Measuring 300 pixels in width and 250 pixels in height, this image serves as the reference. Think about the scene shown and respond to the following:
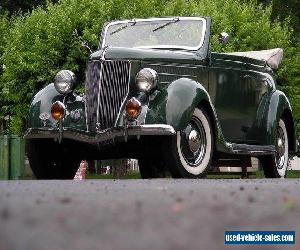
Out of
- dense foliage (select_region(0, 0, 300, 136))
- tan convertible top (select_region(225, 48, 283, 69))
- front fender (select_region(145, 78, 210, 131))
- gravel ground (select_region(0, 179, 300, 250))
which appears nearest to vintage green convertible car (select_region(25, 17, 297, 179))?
front fender (select_region(145, 78, 210, 131))

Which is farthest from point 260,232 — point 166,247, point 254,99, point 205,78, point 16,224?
point 254,99

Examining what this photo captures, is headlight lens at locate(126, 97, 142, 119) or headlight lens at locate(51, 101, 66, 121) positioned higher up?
headlight lens at locate(126, 97, 142, 119)

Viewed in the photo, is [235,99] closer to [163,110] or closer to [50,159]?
[163,110]

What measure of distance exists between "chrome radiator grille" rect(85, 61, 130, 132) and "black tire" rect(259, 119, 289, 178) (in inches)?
100

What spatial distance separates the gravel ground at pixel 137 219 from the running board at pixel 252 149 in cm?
568

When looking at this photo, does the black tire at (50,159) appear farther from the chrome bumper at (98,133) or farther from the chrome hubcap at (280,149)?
the chrome hubcap at (280,149)

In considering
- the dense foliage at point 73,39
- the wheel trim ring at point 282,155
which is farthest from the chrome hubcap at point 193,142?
the dense foliage at point 73,39

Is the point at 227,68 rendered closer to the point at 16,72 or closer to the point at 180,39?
the point at 180,39

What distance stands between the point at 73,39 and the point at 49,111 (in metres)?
17.0

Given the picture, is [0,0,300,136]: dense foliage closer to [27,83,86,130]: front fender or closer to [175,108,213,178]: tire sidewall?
[27,83,86,130]: front fender

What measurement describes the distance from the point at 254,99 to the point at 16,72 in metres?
16.2

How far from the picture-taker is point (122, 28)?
436 inches

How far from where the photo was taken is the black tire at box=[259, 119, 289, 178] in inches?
411

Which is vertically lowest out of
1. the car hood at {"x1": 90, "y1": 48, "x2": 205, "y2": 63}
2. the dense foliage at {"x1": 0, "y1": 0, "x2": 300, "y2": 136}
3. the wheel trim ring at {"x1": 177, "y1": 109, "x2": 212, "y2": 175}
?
the dense foliage at {"x1": 0, "y1": 0, "x2": 300, "y2": 136}
